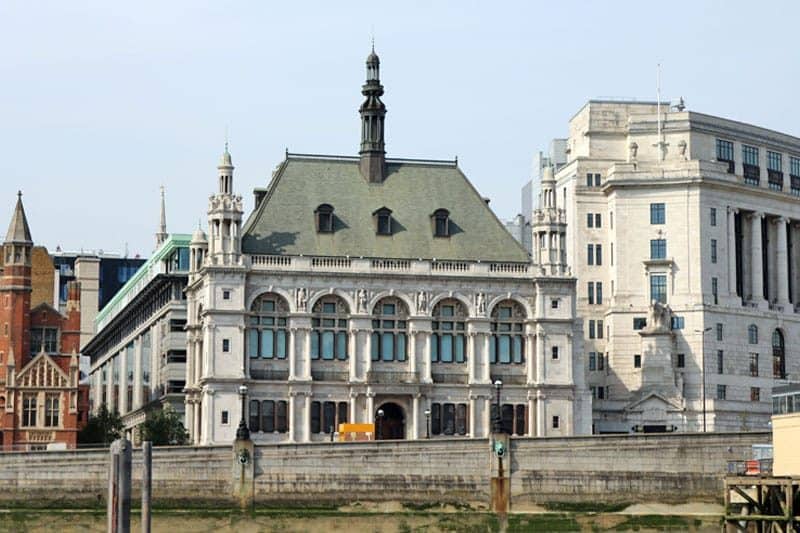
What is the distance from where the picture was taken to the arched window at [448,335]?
5497 inches

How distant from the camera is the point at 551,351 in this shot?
5527 inches

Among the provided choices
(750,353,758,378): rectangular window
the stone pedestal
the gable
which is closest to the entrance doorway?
the gable

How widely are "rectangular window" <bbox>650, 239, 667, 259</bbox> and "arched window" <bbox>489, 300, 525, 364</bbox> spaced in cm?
1914

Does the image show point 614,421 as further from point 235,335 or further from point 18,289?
point 18,289

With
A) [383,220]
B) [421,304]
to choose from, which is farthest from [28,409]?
[421,304]

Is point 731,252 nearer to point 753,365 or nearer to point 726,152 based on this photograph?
point 726,152

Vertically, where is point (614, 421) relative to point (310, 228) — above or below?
below

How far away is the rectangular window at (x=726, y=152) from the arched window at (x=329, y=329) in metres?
38.1

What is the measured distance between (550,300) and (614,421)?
15.3 meters

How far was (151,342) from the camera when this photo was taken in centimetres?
17188

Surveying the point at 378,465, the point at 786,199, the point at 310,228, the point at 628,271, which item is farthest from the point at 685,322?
the point at 378,465

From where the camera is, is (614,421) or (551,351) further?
(614,421)

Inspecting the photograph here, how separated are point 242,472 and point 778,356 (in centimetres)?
6329

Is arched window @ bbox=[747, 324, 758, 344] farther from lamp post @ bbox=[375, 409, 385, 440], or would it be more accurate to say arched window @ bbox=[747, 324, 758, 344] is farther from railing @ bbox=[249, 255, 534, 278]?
lamp post @ bbox=[375, 409, 385, 440]
